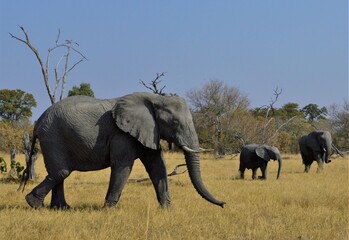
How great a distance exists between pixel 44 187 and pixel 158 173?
6.65 ft

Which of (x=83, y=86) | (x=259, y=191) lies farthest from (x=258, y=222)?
(x=83, y=86)

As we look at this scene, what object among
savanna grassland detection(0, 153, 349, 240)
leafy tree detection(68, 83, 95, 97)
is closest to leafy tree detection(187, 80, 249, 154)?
leafy tree detection(68, 83, 95, 97)

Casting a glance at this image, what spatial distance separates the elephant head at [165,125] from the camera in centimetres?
877

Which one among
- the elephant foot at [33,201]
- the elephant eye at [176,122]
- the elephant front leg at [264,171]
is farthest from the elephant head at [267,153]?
the elephant foot at [33,201]

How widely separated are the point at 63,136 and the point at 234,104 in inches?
1700

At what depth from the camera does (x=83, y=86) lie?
46562 millimetres

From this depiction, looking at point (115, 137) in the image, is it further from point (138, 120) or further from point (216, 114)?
point (216, 114)

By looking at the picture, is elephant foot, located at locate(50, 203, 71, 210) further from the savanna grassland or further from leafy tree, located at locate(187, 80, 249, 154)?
leafy tree, located at locate(187, 80, 249, 154)

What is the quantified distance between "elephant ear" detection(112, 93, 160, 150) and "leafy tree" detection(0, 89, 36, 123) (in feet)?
155

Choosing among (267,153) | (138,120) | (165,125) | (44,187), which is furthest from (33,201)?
(267,153)

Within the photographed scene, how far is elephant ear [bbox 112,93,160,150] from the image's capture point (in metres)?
8.89

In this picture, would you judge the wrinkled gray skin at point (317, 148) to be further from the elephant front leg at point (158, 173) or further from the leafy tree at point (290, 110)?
the leafy tree at point (290, 110)

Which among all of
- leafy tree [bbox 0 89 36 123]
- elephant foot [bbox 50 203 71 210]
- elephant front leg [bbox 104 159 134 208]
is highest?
leafy tree [bbox 0 89 36 123]

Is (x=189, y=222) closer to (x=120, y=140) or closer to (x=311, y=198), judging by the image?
(x=120, y=140)
